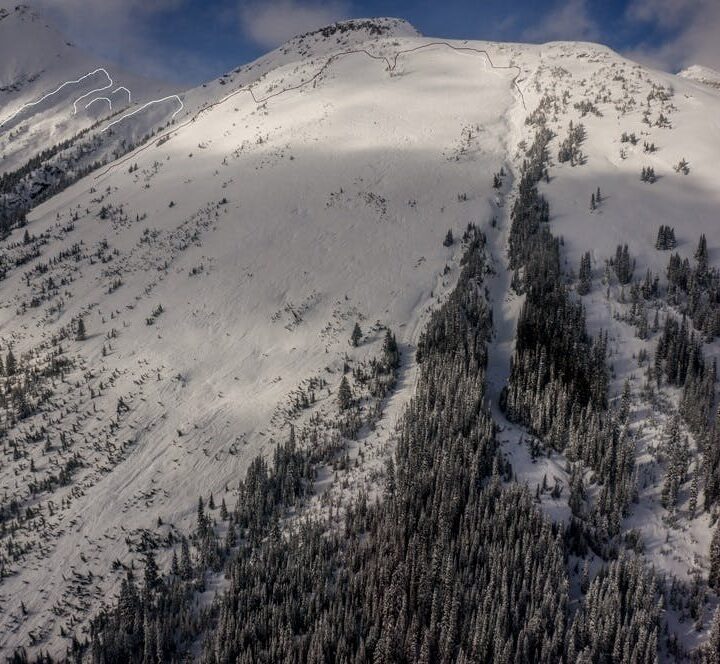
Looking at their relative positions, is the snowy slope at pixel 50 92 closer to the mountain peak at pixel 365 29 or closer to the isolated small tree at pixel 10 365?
the mountain peak at pixel 365 29

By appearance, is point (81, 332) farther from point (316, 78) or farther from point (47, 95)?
point (47, 95)

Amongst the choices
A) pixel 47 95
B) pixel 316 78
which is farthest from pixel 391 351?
pixel 47 95

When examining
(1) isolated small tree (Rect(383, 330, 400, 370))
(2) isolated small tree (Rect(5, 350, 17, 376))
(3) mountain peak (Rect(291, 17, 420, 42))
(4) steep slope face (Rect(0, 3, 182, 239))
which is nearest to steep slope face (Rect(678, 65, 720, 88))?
(3) mountain peak (Rect(291, 17, 420, 42))

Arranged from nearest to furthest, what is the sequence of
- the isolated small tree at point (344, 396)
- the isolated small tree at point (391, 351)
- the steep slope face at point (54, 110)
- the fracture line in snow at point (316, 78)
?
1. the isolated small tree at point (344, 396)
2. the isolated small tree at point (391, 351)
3. the fracture line in snow at point (316, 78)
4. the steep slope face at point (54, 110)

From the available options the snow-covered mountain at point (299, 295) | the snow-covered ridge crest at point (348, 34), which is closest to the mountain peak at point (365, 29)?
the snow-covered ridge crest at point (348, 34)

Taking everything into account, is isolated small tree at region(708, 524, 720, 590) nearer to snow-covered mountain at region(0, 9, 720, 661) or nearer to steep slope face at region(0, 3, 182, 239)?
snow-covered mountain at region(0, 9, 720, 661)

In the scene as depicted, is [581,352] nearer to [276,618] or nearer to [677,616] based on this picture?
[677,616]
